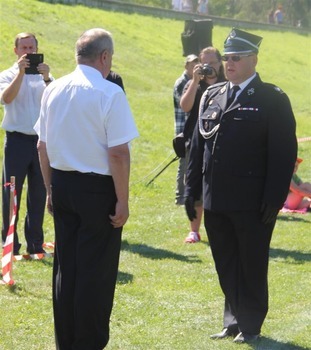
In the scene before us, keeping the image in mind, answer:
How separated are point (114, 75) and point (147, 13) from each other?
1119 inches

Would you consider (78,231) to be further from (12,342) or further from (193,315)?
(193,315)

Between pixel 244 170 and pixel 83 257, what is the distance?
1304mm

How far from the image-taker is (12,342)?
6.24 metres

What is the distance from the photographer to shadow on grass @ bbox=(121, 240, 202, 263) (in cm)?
916

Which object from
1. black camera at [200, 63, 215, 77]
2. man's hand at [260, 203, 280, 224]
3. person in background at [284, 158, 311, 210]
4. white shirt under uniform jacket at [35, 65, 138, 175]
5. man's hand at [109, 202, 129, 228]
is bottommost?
person in background at [284, 158, 311, 210]

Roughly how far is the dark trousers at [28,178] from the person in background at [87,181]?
3085 mm

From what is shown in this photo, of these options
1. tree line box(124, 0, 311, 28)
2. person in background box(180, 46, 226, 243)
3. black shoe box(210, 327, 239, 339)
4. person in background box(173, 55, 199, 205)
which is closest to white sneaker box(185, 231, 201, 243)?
person in background box(180, 46, 226, 243)

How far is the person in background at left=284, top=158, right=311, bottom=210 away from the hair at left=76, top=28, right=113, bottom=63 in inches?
277

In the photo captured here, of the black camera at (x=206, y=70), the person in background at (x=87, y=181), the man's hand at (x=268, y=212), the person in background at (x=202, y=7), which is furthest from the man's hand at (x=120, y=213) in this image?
the person in background at (x=202, y=7)

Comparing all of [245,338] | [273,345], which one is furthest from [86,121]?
[273,345]

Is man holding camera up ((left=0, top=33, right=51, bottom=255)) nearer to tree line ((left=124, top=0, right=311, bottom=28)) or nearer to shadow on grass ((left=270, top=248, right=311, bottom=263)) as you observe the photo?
shadow on grass ((left=270, top=248, right=311, bottom=263))

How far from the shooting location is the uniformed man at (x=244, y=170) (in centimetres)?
597

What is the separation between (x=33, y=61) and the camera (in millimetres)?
8367

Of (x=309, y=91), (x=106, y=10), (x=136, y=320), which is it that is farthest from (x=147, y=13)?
(x=136, y=320)
